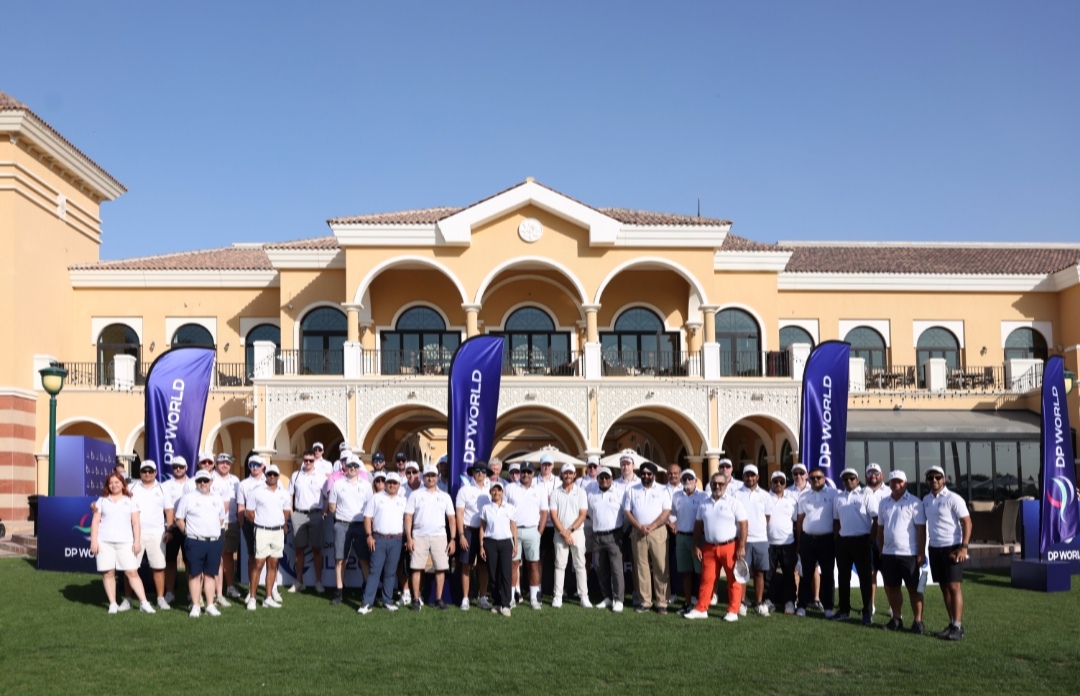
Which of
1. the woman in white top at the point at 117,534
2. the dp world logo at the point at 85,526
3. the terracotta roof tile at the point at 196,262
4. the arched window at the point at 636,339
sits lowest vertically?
the dp world logo at the point at 85,526

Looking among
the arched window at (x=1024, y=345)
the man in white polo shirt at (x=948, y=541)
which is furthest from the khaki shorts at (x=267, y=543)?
the arched window at (x=1024, y=345)

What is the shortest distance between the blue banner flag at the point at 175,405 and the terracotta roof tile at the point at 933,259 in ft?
63.2

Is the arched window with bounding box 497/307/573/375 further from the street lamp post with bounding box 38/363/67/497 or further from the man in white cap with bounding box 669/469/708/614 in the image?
the man in white cap with bounding box 669/469/708/614

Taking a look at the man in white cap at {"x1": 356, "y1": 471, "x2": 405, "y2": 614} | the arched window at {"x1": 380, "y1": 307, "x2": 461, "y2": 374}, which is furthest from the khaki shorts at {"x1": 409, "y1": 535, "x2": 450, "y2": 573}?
the arched window at {"x1": 380, "y1": 307, "x2": 461, "y2": 374}

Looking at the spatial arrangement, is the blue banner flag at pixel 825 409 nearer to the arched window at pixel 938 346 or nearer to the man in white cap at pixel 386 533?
the man in white cap at pixel 386 533

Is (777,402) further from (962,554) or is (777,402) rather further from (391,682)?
(391,682)

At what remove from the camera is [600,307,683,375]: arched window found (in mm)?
28594

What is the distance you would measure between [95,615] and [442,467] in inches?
177

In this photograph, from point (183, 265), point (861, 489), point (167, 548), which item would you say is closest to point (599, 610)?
point (861, 489)

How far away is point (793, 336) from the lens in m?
30.4

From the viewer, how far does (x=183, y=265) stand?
29.7 m

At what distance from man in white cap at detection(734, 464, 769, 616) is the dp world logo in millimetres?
9029

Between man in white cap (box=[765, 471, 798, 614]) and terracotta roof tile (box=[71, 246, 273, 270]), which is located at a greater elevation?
terracotta roof tile (box=[71, 246, 273, 270])

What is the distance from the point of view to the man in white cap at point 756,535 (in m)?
12.1
